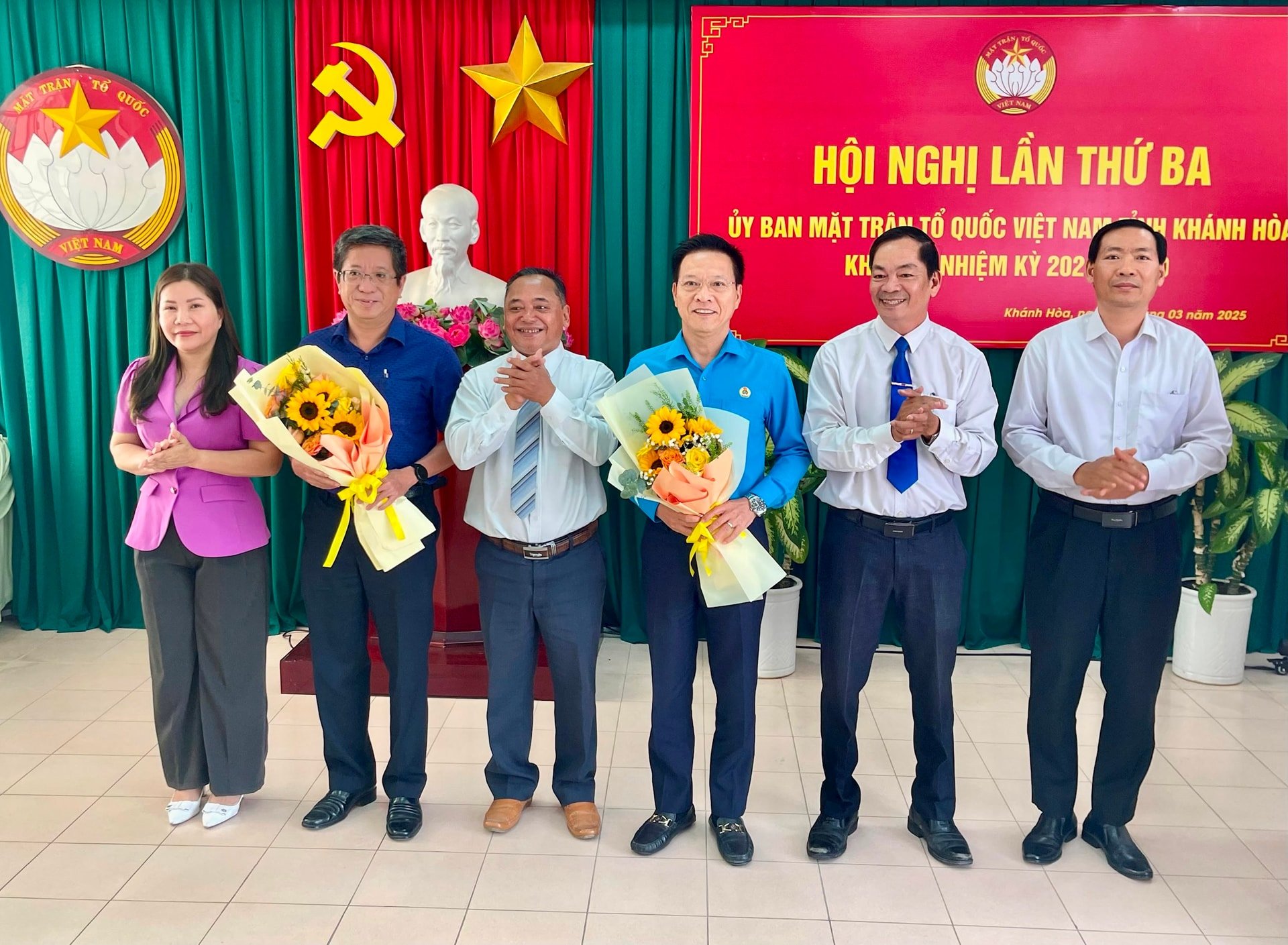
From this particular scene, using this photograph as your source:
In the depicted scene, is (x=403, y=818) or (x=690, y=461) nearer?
(x=690, y=461)

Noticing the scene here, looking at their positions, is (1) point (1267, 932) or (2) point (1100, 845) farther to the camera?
(2) point (1100, 845)

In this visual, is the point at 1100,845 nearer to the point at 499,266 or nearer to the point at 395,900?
the point at 395,900

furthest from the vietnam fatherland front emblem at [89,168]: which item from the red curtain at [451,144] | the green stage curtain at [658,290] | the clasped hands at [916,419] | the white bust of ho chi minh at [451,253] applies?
the clasped hands at [916,419]

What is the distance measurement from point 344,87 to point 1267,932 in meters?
4.39

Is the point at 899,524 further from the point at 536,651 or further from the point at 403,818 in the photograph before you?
the point at 403,818

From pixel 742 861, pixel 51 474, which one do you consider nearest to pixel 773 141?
pixel 742 861

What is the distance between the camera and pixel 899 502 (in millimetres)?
2459

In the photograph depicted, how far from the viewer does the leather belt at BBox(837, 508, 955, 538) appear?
247cm

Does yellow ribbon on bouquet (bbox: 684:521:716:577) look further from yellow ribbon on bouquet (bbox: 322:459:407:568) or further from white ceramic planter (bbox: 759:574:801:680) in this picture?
white ceramic planter (bbox: 759:574:801:680)

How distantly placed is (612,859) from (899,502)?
1.23 m

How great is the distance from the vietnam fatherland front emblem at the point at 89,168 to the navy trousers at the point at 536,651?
2800 millimetres

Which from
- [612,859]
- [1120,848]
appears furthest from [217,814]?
[1120,848]

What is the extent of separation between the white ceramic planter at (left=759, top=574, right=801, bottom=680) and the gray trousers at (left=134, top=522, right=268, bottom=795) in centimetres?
204

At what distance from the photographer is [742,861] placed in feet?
8.24
